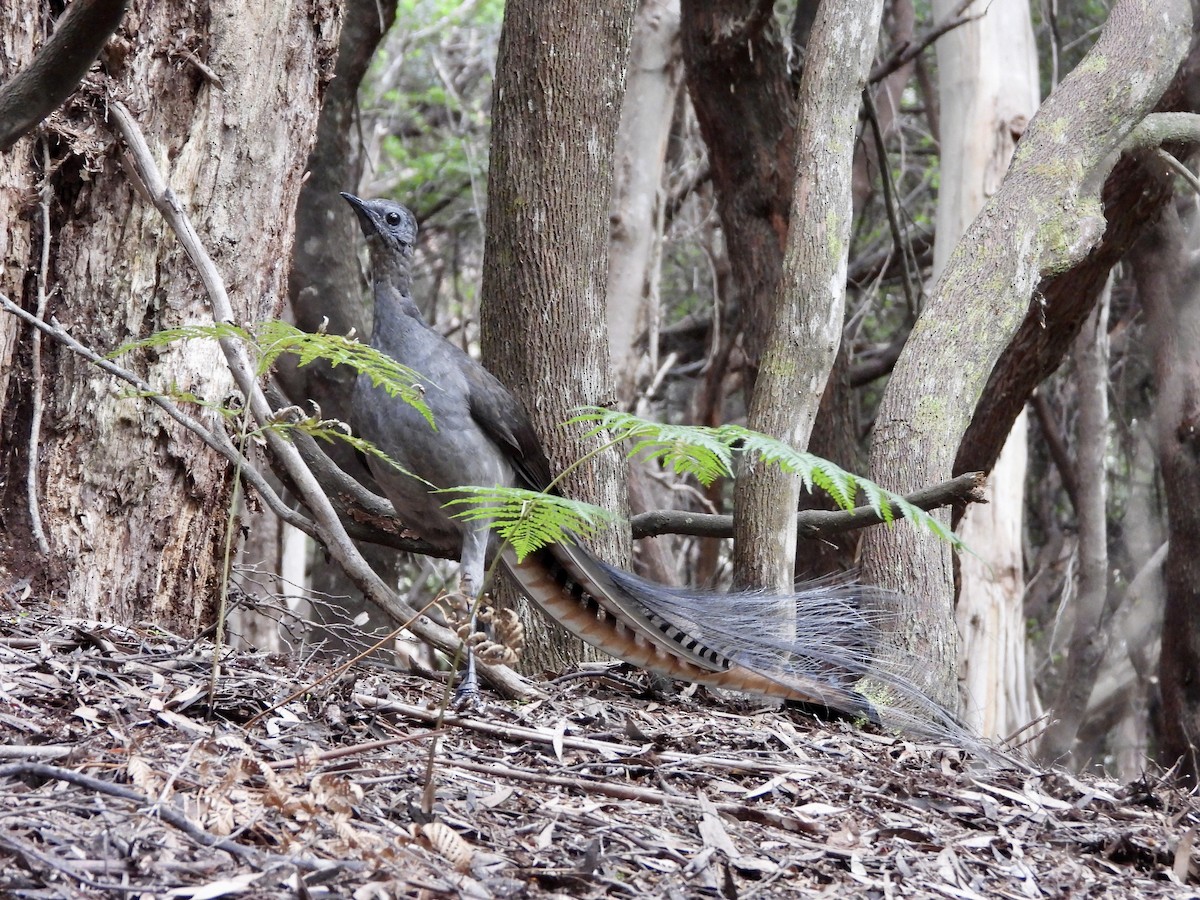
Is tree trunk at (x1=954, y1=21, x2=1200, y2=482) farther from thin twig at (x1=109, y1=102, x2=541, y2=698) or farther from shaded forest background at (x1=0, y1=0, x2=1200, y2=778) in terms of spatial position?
thin twig at (x1=109, y1=102, x2=541, y2=698)

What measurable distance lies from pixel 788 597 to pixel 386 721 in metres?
1.56

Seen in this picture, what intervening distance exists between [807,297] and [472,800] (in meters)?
2.20

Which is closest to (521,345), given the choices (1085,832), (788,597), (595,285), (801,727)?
(595,285)

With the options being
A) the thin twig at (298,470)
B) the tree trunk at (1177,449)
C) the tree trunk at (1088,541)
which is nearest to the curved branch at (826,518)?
the thin twig at (298,470)

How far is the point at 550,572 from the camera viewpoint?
4.27 m

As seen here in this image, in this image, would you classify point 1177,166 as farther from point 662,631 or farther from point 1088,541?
point 1088,541

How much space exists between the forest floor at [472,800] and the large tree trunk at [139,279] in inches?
13.4

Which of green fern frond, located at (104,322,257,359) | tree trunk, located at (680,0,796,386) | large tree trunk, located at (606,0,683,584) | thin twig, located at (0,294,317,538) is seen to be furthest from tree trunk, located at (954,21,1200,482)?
green fern frond, located at (104,322,257,359)

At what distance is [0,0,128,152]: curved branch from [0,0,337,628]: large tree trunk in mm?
1139

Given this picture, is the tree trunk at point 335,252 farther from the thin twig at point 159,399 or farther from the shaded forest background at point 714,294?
the thin twig at point 159,399

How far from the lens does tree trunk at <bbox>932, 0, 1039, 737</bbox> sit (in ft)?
24.6

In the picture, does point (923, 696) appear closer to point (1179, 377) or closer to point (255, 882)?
point (255, 882)

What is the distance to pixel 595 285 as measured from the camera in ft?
16.0

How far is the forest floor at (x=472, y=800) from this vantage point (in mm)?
2240
